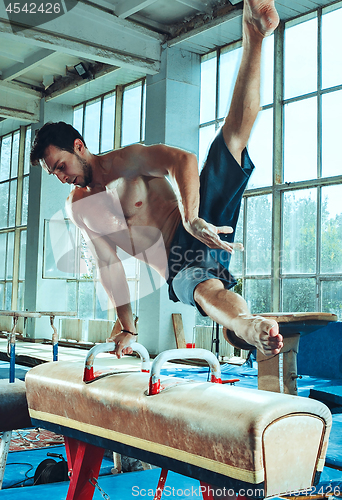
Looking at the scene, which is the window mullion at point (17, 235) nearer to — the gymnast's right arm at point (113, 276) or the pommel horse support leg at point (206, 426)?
the gymnast's right arm at point (113, 276)

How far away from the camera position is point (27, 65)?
394 inches

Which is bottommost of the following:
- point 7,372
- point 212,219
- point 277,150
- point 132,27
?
point 7,372

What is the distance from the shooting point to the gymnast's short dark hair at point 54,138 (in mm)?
1977

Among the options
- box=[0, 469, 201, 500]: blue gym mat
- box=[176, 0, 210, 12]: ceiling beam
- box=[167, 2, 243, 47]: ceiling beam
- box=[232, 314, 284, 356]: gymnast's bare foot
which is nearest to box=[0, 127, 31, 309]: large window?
box=[167, 2, 243, 47]: ceiling beam

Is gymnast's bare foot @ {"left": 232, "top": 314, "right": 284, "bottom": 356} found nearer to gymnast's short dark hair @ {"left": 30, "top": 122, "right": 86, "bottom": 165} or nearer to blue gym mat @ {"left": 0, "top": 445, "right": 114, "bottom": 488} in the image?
gymnast's short dark hair @ {"left": 30, "top": 122, "right": 86, "bottom": 165}

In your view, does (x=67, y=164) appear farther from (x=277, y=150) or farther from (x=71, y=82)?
(x=71, y=82)

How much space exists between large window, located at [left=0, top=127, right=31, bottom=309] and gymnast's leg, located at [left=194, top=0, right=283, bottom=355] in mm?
12182

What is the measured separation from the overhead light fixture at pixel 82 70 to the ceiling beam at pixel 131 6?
2464 mm

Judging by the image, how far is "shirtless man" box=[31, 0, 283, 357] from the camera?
1652 mm

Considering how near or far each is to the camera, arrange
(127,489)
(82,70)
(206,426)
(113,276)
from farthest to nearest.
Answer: (82,70) → (127,489) → (113,276) → (206,426)

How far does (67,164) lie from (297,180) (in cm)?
595

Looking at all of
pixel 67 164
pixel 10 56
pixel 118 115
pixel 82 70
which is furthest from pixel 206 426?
pixel 10 56

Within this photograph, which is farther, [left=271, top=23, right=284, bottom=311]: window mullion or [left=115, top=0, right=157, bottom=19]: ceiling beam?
[left=271, top=23, right=284, bottom=311]: window mullion

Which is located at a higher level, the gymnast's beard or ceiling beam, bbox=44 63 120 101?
ceiling beam, bbox=44 63 120 101
